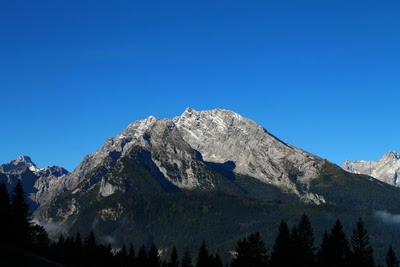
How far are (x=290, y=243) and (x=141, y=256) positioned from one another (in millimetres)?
64736

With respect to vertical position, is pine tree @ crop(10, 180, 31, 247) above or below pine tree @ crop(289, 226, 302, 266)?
above

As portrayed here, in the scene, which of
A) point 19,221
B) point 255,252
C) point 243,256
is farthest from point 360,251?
point 19,221

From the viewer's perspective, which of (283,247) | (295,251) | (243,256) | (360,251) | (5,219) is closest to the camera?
(360,251)

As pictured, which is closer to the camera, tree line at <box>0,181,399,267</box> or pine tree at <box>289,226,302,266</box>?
tree line at <box>0,181,399,267</box>

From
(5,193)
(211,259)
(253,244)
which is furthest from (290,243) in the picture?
(5,193)

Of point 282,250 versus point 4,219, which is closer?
point 282,250

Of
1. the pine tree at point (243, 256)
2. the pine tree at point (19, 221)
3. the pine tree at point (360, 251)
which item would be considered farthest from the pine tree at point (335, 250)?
the pine tree at point (19, 221)

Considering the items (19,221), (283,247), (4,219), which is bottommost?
(283,247)

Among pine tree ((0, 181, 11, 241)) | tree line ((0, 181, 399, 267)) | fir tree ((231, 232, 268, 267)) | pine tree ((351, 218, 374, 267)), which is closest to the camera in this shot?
pine tree ((351, 218, 374, 267))

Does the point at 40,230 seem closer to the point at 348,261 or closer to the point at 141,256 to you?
the point at 141,256

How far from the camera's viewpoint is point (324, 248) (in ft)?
425

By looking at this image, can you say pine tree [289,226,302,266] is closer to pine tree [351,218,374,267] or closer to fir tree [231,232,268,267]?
pine tree [351,218,374,267]

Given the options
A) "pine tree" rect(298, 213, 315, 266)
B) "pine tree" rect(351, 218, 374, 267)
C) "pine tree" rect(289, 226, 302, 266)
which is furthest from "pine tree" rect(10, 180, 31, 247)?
"pine tree" rect(351, 218, 374, 267)

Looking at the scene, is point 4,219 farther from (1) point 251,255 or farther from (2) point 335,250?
(2) point 335,250
